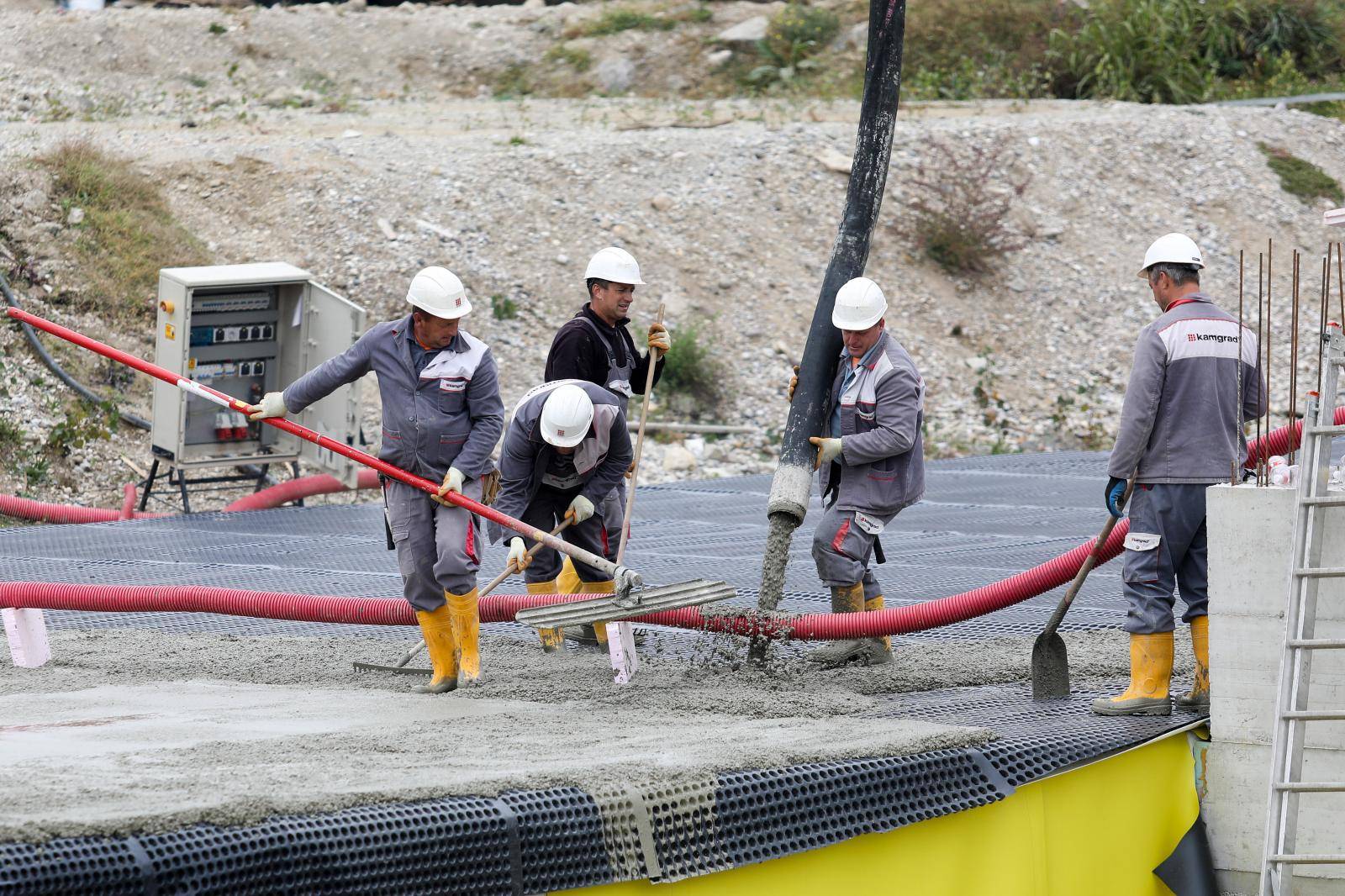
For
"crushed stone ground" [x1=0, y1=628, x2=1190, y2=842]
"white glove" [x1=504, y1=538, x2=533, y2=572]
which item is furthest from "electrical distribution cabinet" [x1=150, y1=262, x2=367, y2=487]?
"white glove" [x1=504, y1=538, x2=533, y2=572]

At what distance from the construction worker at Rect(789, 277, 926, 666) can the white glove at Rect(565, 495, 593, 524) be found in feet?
3.15

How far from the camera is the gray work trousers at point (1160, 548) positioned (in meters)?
5.36

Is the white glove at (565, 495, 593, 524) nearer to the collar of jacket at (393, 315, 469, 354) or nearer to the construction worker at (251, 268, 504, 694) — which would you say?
the construction worker at (251, 268, 504, 694)

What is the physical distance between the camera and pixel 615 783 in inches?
163

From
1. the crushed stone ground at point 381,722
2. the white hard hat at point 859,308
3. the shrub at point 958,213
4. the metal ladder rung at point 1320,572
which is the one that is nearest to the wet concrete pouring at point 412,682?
the crushed stone ground at point 381,722

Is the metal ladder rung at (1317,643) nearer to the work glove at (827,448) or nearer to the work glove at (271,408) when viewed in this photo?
the work glove at (827,448)

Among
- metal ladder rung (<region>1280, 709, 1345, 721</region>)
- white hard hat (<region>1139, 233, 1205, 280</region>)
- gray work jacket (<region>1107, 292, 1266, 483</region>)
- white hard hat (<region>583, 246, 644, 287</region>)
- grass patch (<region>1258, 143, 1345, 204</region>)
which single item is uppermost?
grass patch (<region>1258, 143, 1345, 204</region>)

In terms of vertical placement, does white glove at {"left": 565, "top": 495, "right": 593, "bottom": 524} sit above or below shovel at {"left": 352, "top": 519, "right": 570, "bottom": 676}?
above

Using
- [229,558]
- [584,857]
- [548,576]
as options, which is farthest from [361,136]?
[584,857]

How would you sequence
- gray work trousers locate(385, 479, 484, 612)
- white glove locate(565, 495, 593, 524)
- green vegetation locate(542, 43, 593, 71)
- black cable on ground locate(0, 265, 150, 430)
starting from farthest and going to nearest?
1. green vegetation locate(542, 43, 593, 71)
2. black cable on ground locate(0, 265, 150, 430)
3. white glove locate(565, 495, 593, 524)
4. gray work trousers locate(385, 479, 484, 612)

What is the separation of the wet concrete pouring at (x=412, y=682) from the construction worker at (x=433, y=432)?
1.28ft

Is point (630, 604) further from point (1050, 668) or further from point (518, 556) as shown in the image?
point (1050, 668)

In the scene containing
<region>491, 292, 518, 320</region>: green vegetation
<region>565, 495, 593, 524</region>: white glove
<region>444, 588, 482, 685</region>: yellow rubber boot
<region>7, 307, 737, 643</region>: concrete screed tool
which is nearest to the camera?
<region>7, 307, 737, 643</region>: concrete screed tool

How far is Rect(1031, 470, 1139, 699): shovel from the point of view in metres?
5.70
